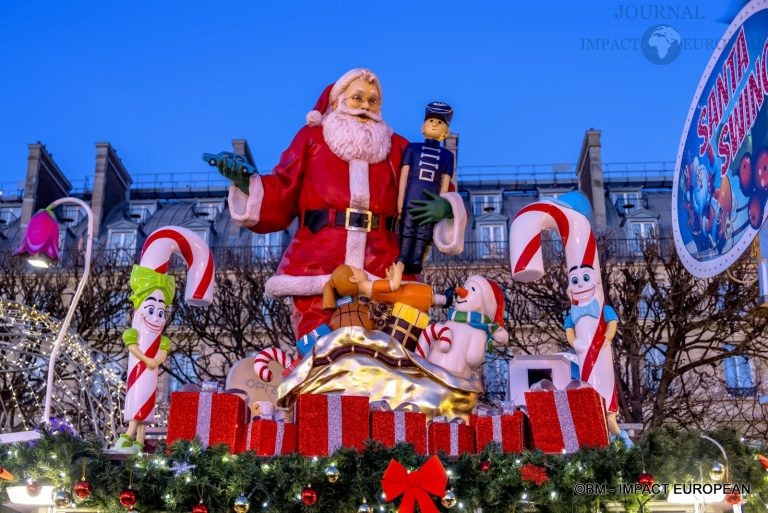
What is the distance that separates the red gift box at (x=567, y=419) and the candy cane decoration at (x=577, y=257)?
0.76 m

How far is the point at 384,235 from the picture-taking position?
8.33m

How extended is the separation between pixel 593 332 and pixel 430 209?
69.1 inches

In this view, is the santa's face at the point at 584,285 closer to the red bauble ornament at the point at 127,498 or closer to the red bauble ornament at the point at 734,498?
the red bauble ornament at the point at 734,498

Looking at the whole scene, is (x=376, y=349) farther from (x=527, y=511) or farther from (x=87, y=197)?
(x=87, y=197)

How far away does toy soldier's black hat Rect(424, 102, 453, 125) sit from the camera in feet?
27.7

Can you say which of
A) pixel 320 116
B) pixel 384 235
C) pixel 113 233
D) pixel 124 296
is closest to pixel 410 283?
pixel 384 235

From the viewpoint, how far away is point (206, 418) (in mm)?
6391

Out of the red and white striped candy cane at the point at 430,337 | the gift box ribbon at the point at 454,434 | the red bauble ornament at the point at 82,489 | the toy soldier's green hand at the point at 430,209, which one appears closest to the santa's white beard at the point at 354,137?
the toy soldier's green hand at the point at 430,209

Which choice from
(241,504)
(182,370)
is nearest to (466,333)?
(241,504)

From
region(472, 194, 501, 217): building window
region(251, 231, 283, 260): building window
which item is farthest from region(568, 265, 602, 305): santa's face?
region(472, 194, 501, 217): building window

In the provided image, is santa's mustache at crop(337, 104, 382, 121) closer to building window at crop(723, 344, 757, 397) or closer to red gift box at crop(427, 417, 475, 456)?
red gift box at crop(427, 417, 475, 456)

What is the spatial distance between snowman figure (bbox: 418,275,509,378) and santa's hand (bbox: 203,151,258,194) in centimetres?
215

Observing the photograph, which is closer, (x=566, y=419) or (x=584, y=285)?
(x=566, y=419)

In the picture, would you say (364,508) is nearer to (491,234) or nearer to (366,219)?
(366,219)
